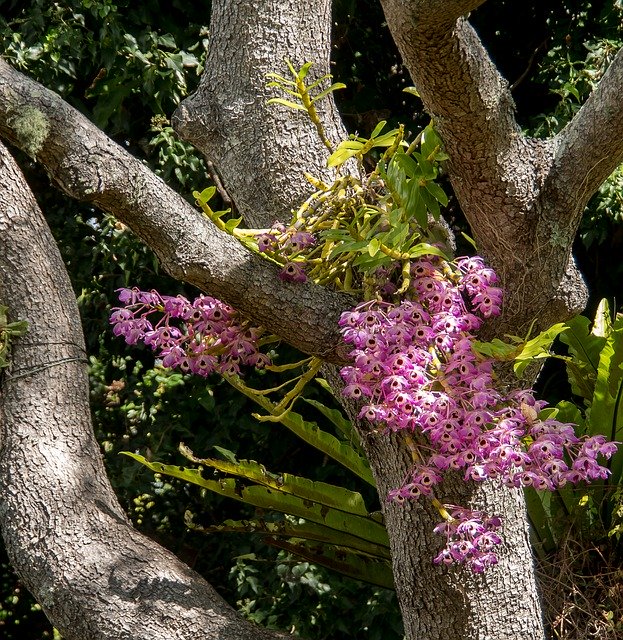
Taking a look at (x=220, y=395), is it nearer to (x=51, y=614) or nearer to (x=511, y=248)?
(x=51, y=614)

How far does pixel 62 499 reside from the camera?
1749 mm

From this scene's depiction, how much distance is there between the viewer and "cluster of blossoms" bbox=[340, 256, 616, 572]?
130 centimetres

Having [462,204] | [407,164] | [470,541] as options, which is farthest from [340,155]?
[470,541]

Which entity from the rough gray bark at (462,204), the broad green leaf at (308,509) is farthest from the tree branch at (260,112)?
the broad green leaf at (308,509)

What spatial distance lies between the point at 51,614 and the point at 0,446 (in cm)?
33

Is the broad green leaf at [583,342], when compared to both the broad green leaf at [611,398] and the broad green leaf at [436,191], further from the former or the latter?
the broad green leaf at [436,191]

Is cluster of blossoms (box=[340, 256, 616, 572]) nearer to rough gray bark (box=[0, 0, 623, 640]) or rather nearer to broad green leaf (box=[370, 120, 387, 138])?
rough gray bark (box=[0, 0, 623, 640])

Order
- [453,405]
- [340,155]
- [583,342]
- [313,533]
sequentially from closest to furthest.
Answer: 1. [453,405]
2. [340,155]
3. [313,533]
4. [583,342]

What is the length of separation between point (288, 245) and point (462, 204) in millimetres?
282

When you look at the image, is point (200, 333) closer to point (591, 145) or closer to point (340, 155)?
point (340, 155)

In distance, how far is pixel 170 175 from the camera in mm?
2932

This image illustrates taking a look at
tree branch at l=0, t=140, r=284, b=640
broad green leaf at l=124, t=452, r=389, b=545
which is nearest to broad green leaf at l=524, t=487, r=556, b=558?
broad green leaf at l=124, t=452, r=389, b=545

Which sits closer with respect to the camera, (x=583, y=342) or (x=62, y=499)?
(x=62, y=499)

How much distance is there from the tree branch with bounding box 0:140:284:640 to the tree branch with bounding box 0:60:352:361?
467 mm
